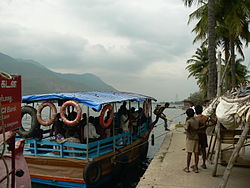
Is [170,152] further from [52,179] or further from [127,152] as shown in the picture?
[52,179]

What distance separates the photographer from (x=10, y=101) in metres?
3.17

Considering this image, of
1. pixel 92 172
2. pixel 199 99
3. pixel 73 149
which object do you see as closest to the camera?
pixel 92 172

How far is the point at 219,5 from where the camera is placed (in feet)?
48.1

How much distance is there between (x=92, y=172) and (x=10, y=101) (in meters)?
3.57

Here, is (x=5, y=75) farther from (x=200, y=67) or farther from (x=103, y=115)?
(x=200, y=67)

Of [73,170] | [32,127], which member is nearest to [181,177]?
[73,170]

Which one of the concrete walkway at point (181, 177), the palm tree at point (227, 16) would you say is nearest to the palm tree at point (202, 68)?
the palm tree at point (227, 16)

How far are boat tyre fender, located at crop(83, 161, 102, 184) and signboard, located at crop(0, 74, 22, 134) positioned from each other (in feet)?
9.96

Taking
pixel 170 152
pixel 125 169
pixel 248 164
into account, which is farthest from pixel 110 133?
pixel 248 164

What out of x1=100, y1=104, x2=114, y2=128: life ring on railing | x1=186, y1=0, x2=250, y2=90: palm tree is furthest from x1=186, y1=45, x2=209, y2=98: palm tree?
x1=100, y1=104, x2=114, y2=128: life ring on railing

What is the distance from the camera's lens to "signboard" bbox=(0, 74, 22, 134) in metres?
3.00

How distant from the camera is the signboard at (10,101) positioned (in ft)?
9.83

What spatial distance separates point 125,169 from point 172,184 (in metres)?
3.46

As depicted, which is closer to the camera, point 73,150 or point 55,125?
point 73,150
